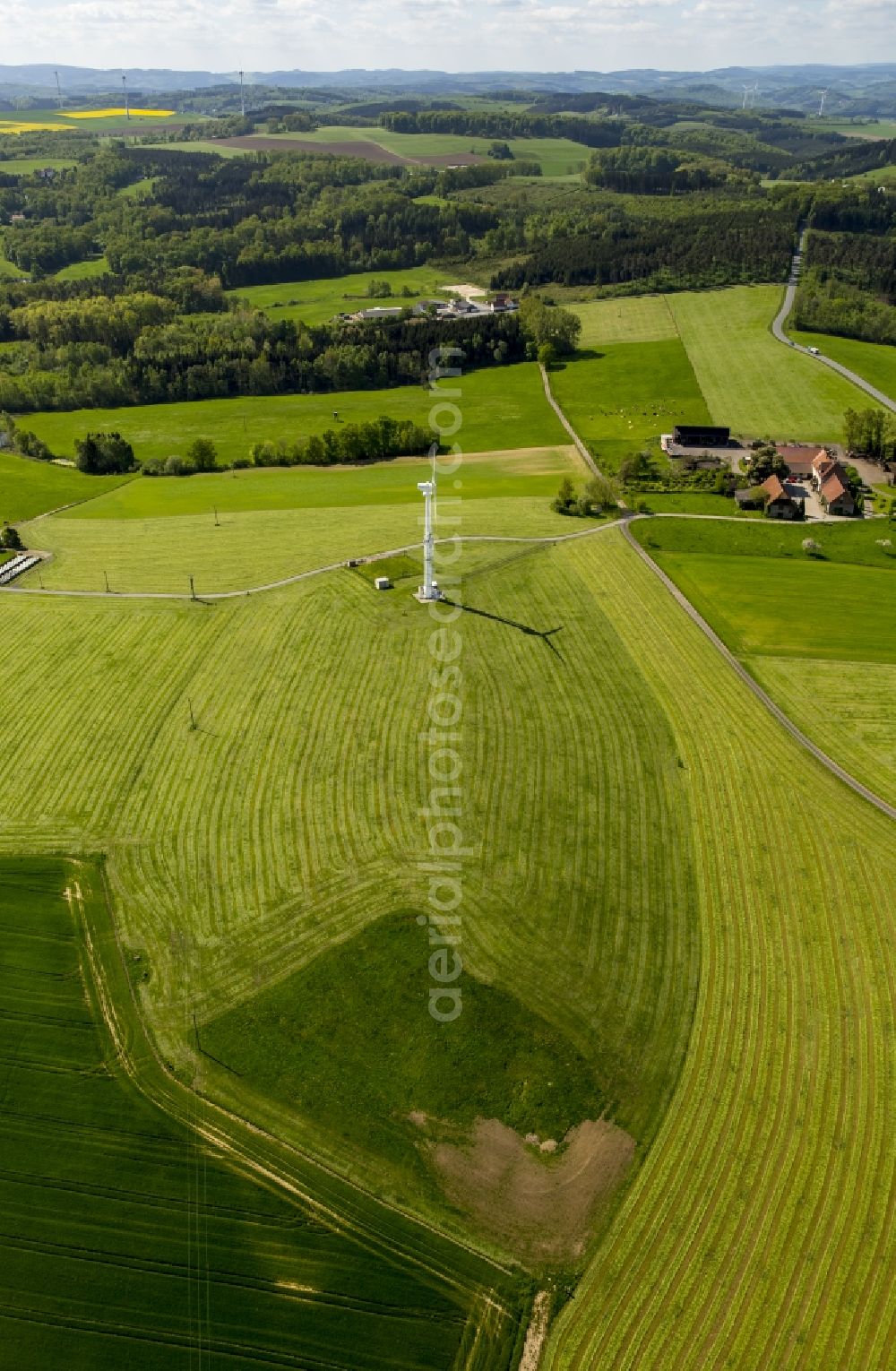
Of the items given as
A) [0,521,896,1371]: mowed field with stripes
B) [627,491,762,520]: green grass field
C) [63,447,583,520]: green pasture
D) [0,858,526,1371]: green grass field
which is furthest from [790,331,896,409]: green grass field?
[0,858,526,1371]: green grass field

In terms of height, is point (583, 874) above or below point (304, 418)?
below

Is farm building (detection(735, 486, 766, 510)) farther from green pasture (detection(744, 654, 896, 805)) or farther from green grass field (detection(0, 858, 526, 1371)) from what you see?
green grass field (detection(0, 858, 526, 1371))

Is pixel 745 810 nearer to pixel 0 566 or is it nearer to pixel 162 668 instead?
pixel 162 668

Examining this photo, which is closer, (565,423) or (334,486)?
(334,486)

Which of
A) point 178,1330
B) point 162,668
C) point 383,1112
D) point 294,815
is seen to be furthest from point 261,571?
point 178,1330

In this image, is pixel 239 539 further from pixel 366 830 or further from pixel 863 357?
pixel 863 357

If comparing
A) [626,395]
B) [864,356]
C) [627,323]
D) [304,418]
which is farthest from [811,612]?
[627,323]

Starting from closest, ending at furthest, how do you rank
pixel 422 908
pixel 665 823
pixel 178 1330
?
pixel 178 1330, pixel 422 908, pixel 665 823
